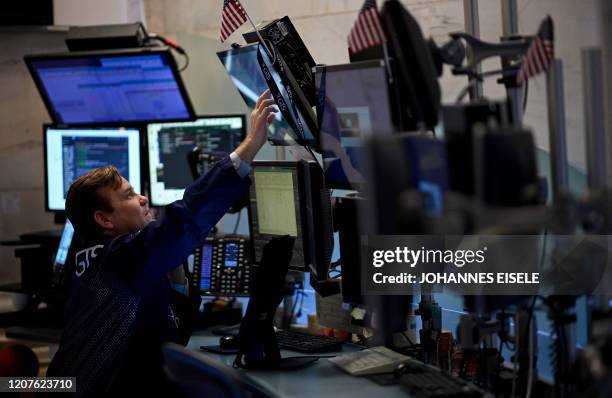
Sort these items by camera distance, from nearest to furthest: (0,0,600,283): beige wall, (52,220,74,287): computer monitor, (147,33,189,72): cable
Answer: (52,220,74,287): computer monitor < (0,0,600,283): beige wall < (147,33,189,72): cable

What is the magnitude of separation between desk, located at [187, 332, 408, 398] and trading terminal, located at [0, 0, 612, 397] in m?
0.01

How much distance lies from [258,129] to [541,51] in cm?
98

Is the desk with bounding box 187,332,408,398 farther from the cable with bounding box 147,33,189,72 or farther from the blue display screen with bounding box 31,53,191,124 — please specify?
the cable with bounding box 147,33,189,72

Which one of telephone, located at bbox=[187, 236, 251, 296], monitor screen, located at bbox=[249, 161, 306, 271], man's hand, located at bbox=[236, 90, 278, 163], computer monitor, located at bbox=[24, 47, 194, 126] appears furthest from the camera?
computer monitor, located at bbox=[24, 47, 194, 126]

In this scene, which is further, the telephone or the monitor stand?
the telephone

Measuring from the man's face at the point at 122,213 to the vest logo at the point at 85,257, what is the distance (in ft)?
0.36

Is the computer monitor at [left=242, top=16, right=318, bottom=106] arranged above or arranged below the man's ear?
above

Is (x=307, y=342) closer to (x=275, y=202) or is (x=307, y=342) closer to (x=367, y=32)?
(x=275, y=202)

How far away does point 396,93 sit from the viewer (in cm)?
235

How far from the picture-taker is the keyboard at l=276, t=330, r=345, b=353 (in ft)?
10.4

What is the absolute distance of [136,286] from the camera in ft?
9.38

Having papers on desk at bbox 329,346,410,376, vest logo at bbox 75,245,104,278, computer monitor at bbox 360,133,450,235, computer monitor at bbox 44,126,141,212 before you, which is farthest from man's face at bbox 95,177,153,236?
computer monitor at bbox 360,133,450,235

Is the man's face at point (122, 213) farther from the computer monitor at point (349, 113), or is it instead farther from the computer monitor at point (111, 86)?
the computer monitor at point (111, 86)

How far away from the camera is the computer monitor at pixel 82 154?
4.45 metres
